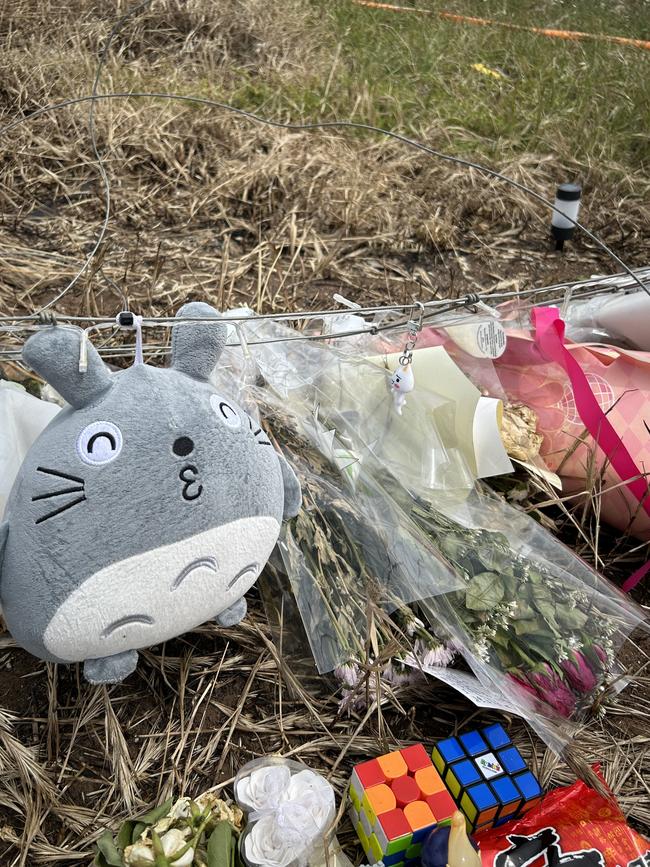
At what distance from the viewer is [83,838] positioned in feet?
3.99

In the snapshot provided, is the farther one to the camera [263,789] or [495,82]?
[495,82]

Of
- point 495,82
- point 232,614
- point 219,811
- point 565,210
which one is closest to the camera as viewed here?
point 219,811

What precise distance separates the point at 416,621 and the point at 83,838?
0.66 metres

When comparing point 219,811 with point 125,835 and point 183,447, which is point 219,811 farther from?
point 183,447

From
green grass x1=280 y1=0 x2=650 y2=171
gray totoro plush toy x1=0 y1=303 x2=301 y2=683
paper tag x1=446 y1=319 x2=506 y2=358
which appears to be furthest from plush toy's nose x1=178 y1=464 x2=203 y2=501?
green grass x1=280 y1=0 x2=650 y2=171

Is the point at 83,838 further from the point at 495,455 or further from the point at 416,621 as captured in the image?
the point at 495,455

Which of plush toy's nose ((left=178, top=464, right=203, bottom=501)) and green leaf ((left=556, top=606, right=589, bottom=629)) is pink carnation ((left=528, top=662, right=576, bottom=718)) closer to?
green leaf ((left=556, top=606, right=589, bottom=629))

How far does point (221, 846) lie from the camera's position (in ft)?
3.57

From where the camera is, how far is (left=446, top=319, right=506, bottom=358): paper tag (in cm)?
166

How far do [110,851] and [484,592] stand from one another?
0.74 m

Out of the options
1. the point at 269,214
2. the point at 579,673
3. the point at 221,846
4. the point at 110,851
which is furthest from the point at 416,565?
the point at 269,214

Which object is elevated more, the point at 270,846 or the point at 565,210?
the point at 565,210

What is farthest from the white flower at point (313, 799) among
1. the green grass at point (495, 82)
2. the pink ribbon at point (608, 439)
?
the green grass at point (495, 82)

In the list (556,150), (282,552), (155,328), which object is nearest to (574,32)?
(556,150)
